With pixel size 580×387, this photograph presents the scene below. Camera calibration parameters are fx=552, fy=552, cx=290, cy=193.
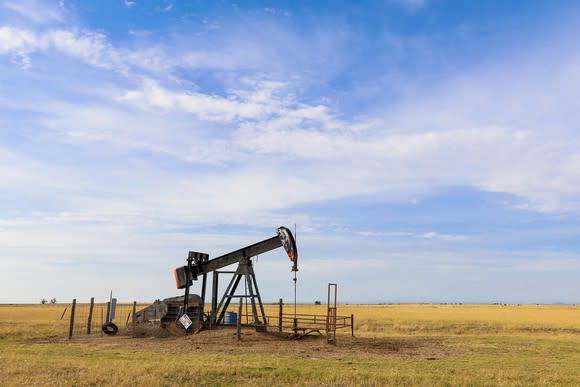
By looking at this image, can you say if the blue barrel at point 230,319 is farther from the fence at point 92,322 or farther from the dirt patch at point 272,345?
the fence at point 92,322

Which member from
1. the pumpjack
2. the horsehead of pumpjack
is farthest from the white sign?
the horsehead of pumpjack

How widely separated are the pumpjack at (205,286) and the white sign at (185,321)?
1.22ft

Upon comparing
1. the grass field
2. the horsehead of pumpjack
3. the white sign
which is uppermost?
the horsehead of pumpjack

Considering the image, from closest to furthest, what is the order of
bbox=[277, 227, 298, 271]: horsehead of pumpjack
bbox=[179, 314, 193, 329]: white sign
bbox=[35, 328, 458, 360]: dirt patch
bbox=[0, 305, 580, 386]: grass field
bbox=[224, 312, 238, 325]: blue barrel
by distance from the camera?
bbox=[0, 305, 580, 386]: grass field < bbox=[35, 328, 458, 360]: dirt patch < bbox=[277, 227, 298, 271]: horsehead of pumpjack < bbox=[179, 314, 193, 329]: white sign < bbox=[224, 312, 238, 325]: blue barrel

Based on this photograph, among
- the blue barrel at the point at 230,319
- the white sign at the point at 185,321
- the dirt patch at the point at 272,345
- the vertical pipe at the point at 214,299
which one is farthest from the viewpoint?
the blue barrel at the point at 230,319

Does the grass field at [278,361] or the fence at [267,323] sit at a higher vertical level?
the fence at [267,323]

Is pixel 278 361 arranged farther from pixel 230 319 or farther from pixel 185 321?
pixel 230 319

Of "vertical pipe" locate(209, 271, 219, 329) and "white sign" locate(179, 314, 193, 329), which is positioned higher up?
"vertical pipe" locate(209, 271, 219, 329)

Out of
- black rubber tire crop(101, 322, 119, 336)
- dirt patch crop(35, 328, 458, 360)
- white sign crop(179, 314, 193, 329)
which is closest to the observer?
dirt patch crop(35, 328, 458, 360)

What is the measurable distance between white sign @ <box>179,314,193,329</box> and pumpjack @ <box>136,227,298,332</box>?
1.22 feet

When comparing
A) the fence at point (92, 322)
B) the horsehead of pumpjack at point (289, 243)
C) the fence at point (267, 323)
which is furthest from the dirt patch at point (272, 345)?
the horsehead of pumpjack at point (289, 243)

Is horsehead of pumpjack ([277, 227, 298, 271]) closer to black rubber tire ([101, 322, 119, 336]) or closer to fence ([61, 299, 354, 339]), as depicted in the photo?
fence ([61, 299, 354, 339])

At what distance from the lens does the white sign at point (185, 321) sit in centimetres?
2508

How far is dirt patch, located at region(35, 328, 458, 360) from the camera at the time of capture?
18.9 m
